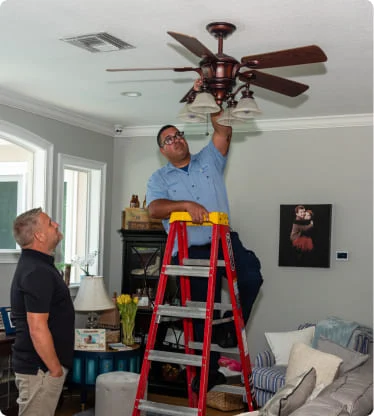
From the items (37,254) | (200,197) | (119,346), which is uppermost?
(200,197)

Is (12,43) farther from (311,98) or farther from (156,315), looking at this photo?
(311,98)

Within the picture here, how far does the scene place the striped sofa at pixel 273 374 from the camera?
5664 mm

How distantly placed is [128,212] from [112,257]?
2.62 ft

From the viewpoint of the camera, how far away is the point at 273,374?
5.73m

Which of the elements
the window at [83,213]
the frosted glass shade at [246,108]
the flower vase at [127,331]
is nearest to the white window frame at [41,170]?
the window at [83,213]

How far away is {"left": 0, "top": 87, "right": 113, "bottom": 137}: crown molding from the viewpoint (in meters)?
5.82

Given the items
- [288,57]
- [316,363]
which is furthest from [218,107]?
[316,363]

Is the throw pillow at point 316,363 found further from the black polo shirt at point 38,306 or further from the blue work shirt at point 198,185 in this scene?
the black polo shirt at point 38,306

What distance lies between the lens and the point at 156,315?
4246mm

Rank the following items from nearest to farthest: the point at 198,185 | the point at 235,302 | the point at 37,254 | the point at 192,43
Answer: the point at 192,43
the point at 37,254
the point at 235,302
the point at 198,185

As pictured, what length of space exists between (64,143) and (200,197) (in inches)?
102

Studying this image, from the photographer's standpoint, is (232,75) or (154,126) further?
(154,126)

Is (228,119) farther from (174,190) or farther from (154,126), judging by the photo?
(154,126)

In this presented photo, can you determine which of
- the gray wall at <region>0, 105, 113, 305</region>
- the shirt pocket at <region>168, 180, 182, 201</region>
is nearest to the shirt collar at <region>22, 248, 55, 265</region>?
the shirt pocket at <region>168, 180, 182, 201</region>
